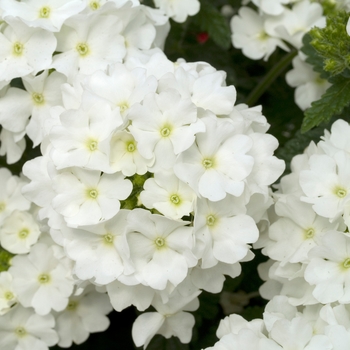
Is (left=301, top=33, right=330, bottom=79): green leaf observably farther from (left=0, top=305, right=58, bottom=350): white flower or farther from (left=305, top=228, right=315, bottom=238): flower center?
(left=0, top=305, right=58, bottom=350): white flower

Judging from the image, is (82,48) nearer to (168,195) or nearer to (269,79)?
(168,195)

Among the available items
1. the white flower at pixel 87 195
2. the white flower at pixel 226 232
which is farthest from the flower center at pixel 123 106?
the white flower at pixel 226 232

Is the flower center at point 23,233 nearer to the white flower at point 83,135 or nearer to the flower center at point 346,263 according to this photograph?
the white flower at point 83,135

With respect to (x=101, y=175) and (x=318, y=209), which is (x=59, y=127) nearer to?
(x=101, y=175)

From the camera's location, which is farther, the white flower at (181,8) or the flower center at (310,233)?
the white flower at (181,8)

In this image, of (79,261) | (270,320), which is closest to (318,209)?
(270,320)

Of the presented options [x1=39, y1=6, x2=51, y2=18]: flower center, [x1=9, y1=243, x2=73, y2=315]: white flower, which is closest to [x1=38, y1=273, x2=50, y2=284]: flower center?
[x1=9, y1=243, x2=73, y2=315]: white flower
